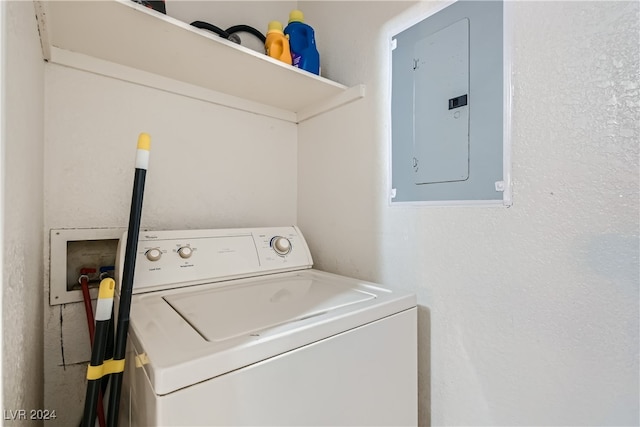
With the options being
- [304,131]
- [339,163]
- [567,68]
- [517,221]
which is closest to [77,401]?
[339,163]

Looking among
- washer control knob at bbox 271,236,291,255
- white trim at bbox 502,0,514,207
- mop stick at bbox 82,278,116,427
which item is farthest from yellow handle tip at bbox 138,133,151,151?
white trim at bbox 502,0,514,207

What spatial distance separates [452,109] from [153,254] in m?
1.10

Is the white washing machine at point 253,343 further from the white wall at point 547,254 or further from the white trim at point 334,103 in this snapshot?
the white trim at point 334,103

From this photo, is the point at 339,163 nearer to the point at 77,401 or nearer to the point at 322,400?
the point at 322,400

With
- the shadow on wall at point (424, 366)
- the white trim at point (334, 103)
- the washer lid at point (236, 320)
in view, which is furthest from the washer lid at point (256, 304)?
the white trim at point (334, 103)

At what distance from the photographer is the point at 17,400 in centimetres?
54

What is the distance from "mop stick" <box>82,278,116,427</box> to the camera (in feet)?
2.01

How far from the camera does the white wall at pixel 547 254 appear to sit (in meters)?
0.68

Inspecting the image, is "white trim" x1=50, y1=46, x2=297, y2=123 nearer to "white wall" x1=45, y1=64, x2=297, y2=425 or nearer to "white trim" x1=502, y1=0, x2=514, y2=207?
"white wall" x1=45, y1=64, x2=297, y2=425

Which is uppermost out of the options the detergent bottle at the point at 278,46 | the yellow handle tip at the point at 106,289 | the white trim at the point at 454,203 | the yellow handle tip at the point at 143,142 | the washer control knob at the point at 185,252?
the detergent bottle at the point at 278,46

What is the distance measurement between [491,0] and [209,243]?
1.22 m

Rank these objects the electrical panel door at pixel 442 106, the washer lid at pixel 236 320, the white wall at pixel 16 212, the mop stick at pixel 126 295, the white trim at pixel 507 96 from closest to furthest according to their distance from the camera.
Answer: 1. the white wall at pixel 16 212
2. the washer lid at pixel 236 320
3. the mop stick at pixel 126 295
4. the white trim at pixel 507 96
5. the electrical panel door at pixel 442 106

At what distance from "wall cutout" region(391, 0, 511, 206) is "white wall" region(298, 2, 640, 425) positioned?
5 centimetres

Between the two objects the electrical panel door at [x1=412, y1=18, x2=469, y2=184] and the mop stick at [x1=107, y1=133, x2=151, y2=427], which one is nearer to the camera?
the mop stick at [x1=107, y1=133, x2=151, y2=427]
